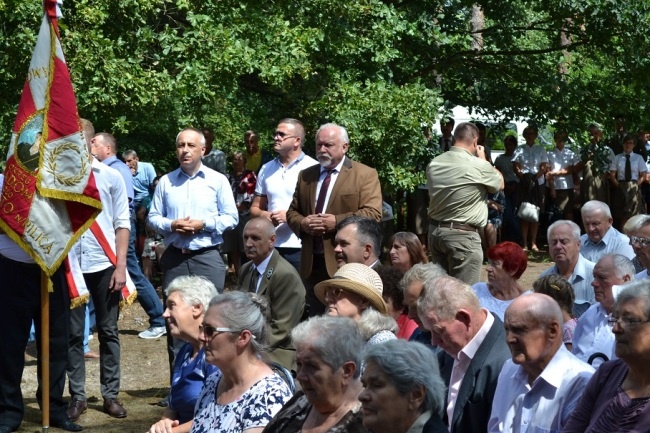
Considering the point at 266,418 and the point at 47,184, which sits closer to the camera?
the point at 266,418

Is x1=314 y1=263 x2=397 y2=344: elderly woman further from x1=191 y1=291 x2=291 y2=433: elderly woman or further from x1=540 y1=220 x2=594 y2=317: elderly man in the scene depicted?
x1=540 y1=220 x2=594 y2=317: elderly man

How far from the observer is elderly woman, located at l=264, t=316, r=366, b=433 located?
16.4 ft

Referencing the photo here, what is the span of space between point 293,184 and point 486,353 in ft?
13.4

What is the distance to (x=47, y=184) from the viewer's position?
8.45 m

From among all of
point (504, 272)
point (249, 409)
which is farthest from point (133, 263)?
point (249, 409)

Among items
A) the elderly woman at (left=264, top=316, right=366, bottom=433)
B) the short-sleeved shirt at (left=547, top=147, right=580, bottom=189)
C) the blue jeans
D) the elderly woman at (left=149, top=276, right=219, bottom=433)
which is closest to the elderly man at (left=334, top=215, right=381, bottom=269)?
the elderly woman at (left=149, top=276, right=219, bottom=433)

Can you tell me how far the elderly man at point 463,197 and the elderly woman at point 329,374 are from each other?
5088mm

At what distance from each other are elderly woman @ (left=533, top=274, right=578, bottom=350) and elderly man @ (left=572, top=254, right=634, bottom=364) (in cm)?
9

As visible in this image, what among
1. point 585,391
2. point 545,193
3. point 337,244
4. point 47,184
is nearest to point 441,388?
point 585,391

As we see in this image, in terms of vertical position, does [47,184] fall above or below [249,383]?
above

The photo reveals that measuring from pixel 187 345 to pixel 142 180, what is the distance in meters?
7.38

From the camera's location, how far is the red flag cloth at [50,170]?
8.36 m

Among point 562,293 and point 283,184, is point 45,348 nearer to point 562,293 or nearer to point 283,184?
point 283,184

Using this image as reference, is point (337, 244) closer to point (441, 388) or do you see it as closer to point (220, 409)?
point (220, 409)
